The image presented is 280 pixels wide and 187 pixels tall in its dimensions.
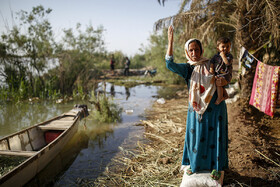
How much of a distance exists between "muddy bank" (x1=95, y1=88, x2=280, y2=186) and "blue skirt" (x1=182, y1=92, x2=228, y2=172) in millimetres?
638

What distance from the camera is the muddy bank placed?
2938mm

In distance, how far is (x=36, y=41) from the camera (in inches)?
414

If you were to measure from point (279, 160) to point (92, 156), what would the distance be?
3.67 meters

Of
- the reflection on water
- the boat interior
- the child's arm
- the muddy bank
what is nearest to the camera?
the child's arm

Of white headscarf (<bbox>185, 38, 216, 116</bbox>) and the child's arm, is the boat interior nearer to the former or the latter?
white headscarf (<bbox>185, 38, 216, 116</bbox>)

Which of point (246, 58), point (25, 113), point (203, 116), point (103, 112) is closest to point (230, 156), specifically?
point (203, 116)

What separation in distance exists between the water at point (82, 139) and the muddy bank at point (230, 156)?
37 centimetres

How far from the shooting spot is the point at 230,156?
343 centimetres

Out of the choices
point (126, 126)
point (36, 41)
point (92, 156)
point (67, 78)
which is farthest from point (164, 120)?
point (36, 41)

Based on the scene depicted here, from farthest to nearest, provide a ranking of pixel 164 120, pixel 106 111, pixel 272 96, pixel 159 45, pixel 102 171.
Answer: pixel 159 45 → pixel 106 111 → pixel 164 120 → pixel 272 96 → pixel 102 171

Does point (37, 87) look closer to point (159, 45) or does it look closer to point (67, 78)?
point (67, 78)

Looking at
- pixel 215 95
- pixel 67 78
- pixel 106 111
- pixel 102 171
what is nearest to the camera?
pixel 215 95

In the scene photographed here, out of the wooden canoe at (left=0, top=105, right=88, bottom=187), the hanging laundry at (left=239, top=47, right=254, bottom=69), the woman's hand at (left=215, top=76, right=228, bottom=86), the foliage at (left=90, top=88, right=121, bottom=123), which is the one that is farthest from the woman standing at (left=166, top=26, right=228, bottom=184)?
the foliage at (left=90, top=88, right=121, bottom=123)

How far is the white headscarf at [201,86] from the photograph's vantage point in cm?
218
